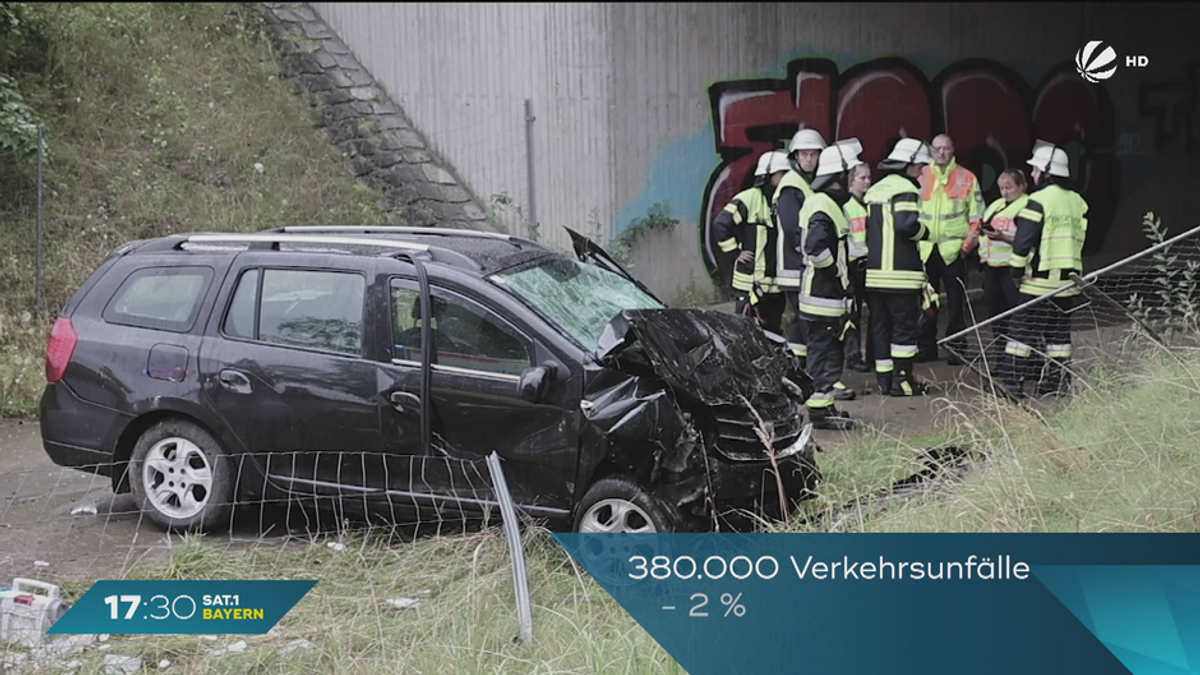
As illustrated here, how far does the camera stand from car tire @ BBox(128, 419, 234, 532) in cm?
623

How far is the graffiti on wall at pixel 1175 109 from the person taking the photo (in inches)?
702

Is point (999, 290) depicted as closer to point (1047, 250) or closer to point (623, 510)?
point (1047, 250)

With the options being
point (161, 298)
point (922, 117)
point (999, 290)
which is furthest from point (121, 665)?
point (922, 117)

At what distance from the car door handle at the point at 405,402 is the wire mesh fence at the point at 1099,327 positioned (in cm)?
306

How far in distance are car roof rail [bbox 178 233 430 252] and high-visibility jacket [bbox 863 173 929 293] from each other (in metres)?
4.54

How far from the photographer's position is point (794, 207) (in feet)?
30.5

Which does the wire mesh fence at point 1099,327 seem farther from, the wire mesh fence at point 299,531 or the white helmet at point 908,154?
the wire mesh fence at point 299,531

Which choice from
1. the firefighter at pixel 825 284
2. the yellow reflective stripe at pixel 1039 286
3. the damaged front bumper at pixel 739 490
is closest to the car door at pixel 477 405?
the damaged front bumper at pixel 739 490

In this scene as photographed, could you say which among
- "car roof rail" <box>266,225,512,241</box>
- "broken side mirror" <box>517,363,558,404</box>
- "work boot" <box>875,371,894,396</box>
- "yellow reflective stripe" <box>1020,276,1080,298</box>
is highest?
"car roof rail" <box>266,225,512,241</box>

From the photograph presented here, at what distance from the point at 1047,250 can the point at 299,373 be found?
5.78 metres

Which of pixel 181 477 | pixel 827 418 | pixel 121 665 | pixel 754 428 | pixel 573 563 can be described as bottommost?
pixel 827 418

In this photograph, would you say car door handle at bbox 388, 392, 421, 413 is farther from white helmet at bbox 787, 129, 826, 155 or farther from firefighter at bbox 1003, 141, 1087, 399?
firefighter at bbox 1003, 141, 1087, 399

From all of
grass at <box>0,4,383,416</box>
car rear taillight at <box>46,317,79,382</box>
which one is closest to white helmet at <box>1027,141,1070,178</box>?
grass at <box>0,4,383,416</box>

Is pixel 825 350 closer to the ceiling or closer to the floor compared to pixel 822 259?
closer to the floor
